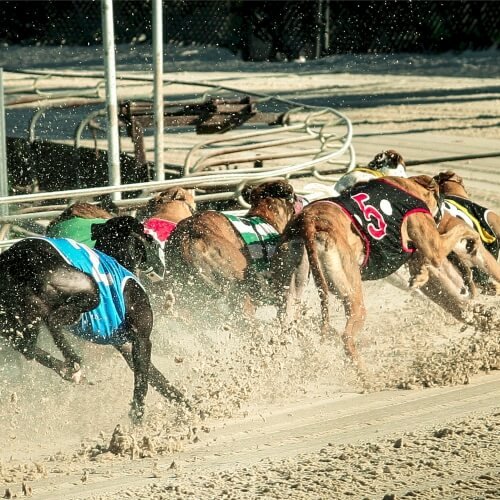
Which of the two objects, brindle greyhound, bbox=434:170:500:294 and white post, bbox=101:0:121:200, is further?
white post, bbox=101:0:121:200

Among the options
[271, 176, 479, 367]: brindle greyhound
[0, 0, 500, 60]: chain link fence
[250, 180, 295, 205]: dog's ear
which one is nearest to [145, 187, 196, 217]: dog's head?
[250, 180, 295, 205]: dog's ear

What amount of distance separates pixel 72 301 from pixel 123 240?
53 centimetres

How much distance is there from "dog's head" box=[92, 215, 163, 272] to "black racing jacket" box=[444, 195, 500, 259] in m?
1.91

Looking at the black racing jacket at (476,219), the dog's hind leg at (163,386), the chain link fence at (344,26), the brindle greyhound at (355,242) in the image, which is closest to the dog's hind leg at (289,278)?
the brindle greyhound at (355,242)

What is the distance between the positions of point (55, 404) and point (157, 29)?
291 centimetres

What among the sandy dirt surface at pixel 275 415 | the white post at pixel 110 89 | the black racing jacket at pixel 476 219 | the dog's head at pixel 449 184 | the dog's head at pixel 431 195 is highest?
the white post at pixel 110 89

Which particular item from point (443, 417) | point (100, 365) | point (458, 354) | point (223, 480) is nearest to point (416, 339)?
point (458, 354)

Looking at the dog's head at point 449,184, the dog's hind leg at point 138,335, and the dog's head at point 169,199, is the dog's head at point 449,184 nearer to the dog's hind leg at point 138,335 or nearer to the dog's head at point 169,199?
the dog's head at point 169,199

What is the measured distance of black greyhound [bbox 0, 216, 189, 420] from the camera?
404 centimetres

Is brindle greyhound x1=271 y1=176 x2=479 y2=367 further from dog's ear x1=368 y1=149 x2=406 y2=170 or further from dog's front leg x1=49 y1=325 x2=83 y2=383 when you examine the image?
dog's front leg x1=49 y1=325 x2=83 y2=383

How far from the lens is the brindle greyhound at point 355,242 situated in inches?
193

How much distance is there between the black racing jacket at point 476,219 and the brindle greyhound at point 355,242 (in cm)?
29

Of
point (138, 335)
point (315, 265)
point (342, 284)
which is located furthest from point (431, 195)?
point (138, 335)

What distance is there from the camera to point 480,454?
3914 millimetres
